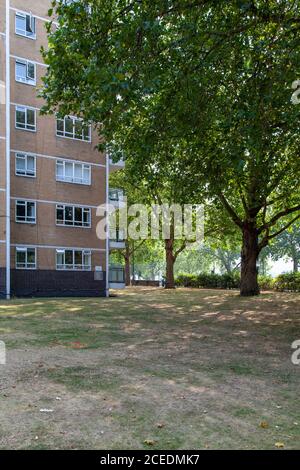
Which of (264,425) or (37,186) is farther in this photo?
(37,186)

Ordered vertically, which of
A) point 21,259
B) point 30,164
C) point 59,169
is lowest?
point 21,259

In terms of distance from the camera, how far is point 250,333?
14461 mm

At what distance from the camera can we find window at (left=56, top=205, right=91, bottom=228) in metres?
33.6

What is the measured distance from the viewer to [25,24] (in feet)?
107

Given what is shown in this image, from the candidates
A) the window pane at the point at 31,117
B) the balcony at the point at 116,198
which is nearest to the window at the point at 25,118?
the window pane at the point at 31,117

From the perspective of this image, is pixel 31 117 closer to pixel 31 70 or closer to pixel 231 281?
pixel 31 70

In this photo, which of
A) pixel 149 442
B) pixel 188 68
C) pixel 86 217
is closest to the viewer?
pixel 149 442

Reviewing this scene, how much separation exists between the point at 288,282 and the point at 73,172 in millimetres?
22418

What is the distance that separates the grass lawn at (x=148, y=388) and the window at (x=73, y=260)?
724 inches

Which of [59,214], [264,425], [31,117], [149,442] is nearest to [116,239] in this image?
[59,214]

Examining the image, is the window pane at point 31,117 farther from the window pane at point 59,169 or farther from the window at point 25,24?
the window at point 25,24

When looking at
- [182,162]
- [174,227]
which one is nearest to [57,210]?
[174,227]

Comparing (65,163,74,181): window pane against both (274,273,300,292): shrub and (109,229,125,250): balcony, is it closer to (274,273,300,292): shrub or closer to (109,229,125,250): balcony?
(109,229,125,250): balcony
